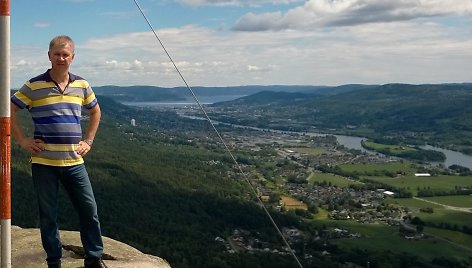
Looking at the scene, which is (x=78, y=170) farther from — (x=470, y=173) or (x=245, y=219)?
(x=470, y=173)

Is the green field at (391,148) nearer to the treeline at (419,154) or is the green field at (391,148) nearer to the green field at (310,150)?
the treeline at (419,154)

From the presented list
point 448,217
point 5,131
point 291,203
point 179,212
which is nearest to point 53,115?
point 5,131

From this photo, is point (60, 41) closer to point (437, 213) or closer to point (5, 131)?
point (5, 131)

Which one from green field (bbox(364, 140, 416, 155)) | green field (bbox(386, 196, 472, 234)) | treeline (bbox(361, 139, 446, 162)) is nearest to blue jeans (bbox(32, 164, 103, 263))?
green field (bbox(386, 196, 472, 234))

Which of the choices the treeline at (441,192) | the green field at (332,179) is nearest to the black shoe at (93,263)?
the treeline at (441,192)

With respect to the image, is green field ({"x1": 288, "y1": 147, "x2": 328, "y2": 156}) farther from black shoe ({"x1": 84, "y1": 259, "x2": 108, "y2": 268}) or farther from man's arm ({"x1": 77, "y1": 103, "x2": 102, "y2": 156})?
man's arm ({"x1": 77, "y1": 103, "x2": 102, "y2": 156})
